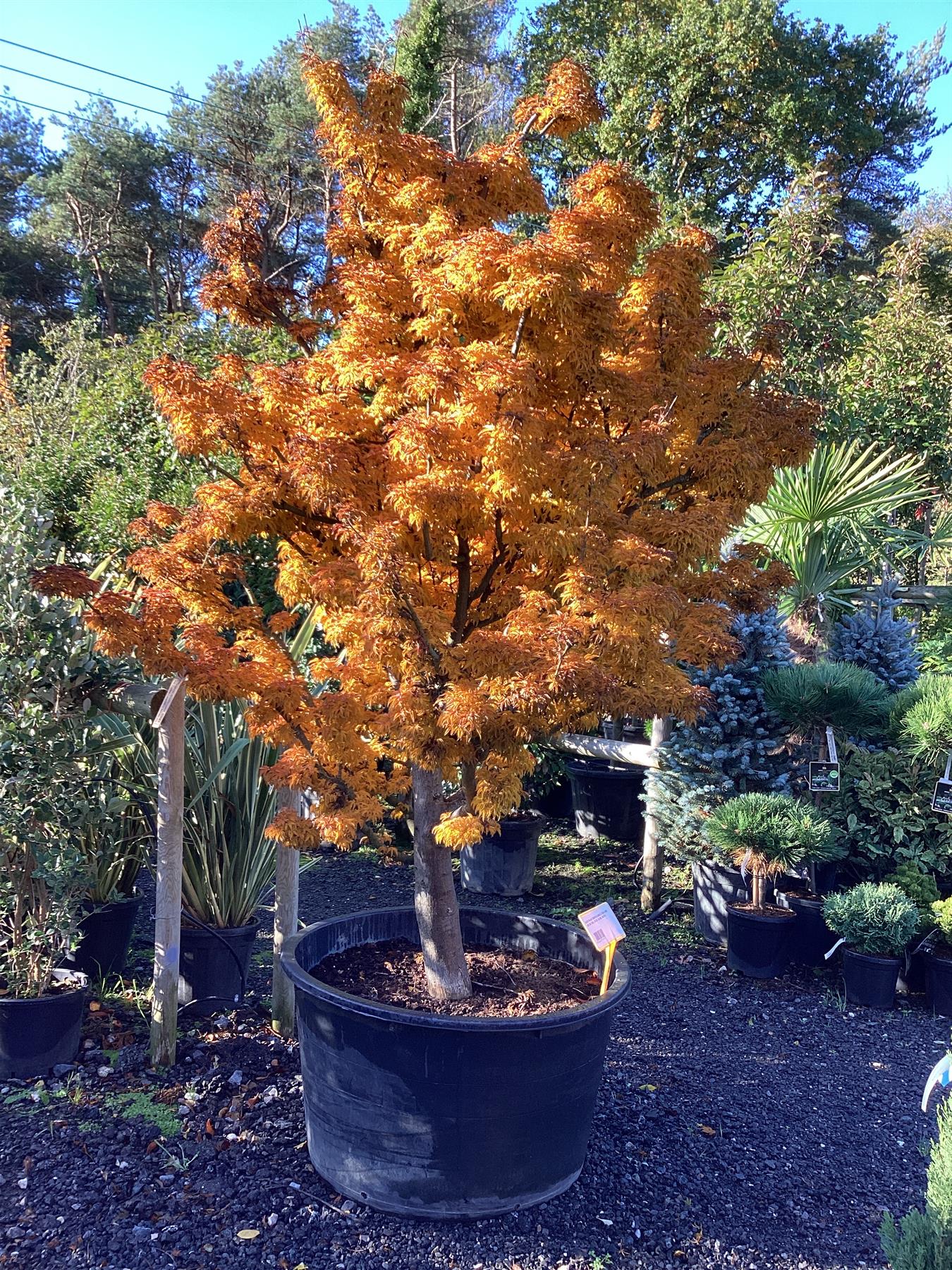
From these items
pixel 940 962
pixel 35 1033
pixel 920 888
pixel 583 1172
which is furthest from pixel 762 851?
pixel 35 1033

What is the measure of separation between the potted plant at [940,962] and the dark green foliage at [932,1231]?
278 centimetres

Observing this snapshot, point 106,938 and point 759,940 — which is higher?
point 106,938

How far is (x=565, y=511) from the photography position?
231 centimetres

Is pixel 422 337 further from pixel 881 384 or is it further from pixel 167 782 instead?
pixel 881 384

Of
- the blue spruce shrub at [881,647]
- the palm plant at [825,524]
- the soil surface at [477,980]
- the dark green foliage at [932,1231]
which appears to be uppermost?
the palm plant at [825,524]

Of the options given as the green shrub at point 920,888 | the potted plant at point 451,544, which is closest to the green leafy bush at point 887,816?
the green shrub at point 920,888

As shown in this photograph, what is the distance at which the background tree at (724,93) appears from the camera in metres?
13.6

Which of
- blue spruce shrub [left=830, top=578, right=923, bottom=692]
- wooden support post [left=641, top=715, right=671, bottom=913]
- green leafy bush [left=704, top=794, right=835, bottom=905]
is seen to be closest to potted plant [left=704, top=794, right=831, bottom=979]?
green leafy bush [left=704, top=794, right=835, bottom=905]

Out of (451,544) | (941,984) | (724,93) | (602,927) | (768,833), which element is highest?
(724,93)

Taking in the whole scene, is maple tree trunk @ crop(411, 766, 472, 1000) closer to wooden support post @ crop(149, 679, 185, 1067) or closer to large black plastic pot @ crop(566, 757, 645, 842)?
wooden support post @ crop(149, 679, 185, 1067)

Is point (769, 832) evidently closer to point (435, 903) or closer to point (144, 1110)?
point (435, 903)

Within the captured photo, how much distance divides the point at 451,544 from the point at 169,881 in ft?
5.15

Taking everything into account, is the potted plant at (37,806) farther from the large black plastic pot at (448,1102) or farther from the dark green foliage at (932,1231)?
the dark green foliage at (932,1231)

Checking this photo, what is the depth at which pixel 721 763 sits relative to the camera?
15.7 ft
